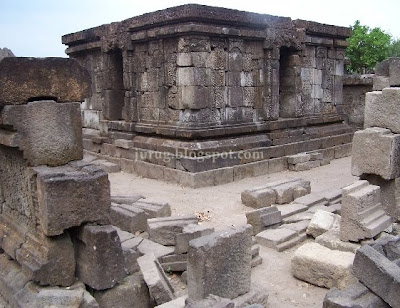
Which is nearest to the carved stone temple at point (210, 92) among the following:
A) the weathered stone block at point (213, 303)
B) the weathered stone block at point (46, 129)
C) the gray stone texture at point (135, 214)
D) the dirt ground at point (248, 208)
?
the dirt ground at point (248, 208)

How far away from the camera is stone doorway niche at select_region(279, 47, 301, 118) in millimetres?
11867

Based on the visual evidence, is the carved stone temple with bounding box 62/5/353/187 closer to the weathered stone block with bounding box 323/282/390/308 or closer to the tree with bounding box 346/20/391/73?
the weathered stone block with bounding box 323/282/390/308

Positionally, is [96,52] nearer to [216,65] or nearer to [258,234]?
[216,65]

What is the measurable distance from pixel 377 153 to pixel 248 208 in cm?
264

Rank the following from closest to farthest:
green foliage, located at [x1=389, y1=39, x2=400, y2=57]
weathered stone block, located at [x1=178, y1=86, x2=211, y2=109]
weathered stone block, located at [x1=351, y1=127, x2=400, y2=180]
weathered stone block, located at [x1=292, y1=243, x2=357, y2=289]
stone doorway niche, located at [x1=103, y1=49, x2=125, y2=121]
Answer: weathered stone block, located at [x1=292, y1=243, x2=357, y2=289]
weathered stone block, located at [x1=351, y1=127, x2=400, y2=180]
weathered stone block, located at [x1=178, y1=86, x2=211, y2=109]
stone doorway niche, located at [x1=103, y1=49, x2=125, y2=121]
green foliage, located at [x1=389, y1=39, x2=400, y2=57]

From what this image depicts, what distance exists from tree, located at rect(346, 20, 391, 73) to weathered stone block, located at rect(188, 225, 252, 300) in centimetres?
2670

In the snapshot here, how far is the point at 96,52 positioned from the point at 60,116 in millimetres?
8828

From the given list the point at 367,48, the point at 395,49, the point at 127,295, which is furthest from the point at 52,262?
the point at 395,49

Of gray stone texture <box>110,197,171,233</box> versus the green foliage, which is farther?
the green foliage

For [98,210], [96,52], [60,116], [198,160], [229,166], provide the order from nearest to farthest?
[98,210]
[60,116]
[198,160]
[229,166]
[96,52]

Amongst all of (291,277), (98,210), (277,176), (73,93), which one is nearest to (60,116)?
(73,93)

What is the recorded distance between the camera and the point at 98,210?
3.97 meters

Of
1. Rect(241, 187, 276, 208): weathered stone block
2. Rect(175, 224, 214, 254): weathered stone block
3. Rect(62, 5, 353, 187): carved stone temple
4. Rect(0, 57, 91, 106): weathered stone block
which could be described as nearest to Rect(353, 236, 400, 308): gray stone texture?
Rect(175, 224, 214, 254): weathered stone block

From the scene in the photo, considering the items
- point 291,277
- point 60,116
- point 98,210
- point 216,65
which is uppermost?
point 216,65
